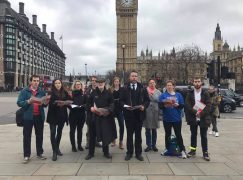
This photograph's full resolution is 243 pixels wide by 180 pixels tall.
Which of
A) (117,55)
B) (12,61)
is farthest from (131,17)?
(12,61)

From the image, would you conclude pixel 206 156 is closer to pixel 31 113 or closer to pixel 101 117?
pixel 101 117

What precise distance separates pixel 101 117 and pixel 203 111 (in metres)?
2.48

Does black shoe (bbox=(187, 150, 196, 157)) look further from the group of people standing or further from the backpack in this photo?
the backpack

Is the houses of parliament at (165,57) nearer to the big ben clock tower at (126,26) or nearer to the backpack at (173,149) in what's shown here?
the big ben clock tower at (126,26)

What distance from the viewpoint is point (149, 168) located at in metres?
8.22

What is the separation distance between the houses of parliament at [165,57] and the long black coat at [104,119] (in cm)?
6641

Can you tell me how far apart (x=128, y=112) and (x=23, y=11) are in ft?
416

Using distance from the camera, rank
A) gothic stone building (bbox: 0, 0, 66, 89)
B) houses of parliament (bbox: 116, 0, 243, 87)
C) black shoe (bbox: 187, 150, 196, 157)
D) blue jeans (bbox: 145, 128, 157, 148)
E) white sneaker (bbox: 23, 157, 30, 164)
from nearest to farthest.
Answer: white sneaker (bbox: 23, 157, 30, 164), black shoe (bbox: 187, 150, 196, 157), blue jeans (bbox: 145, 128, 157, 148), houses of parliament (bbox: 116, 0, 243, 87), gothic stone building (bbox: 0, 0, 66, 89)

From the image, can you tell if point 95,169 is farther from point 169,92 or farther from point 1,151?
point 1,151

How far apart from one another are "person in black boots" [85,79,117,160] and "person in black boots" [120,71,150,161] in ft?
1.20

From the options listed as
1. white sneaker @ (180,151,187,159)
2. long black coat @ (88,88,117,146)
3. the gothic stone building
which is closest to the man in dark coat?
white sneaker @ (180,151,187,159)

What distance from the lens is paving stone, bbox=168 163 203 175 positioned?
7785 millimetres

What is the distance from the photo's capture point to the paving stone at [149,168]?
7834mm

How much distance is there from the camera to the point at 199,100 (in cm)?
940
